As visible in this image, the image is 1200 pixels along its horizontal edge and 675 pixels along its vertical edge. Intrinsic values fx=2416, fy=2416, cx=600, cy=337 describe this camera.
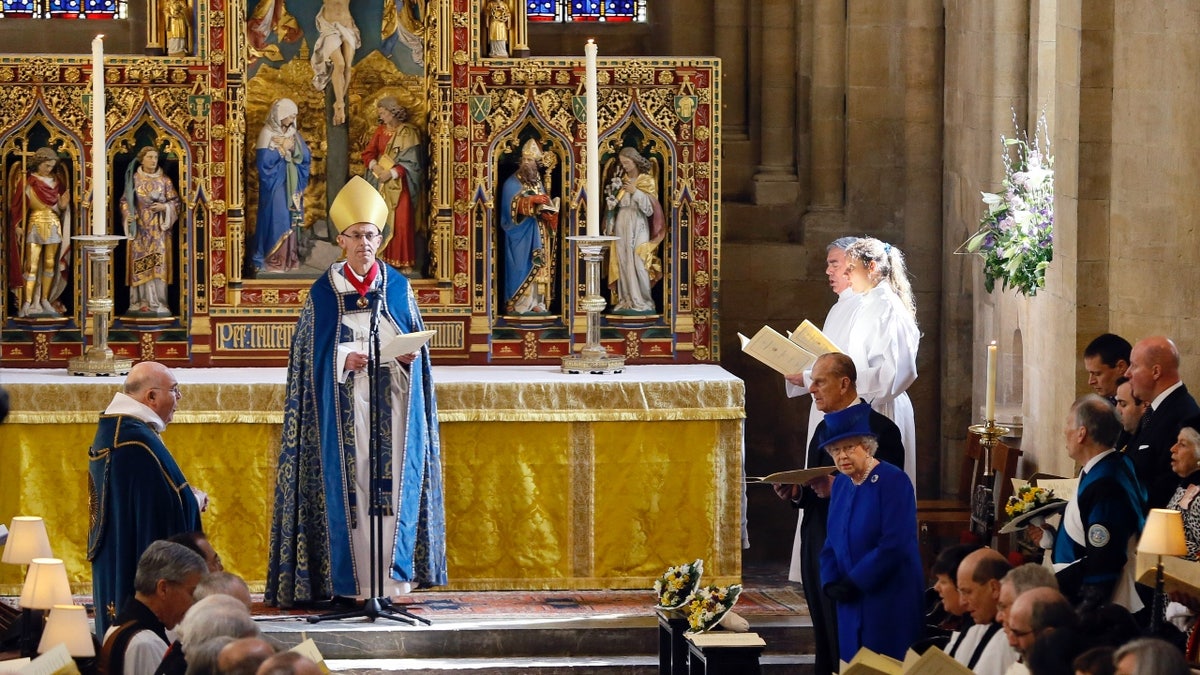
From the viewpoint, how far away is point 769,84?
14555mm

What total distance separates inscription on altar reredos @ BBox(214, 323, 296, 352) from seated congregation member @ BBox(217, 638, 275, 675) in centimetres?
590

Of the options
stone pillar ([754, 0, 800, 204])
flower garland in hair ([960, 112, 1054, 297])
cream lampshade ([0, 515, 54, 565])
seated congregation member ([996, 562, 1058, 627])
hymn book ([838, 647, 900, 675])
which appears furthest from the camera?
stone pillar ([754, 0, 800, 204])

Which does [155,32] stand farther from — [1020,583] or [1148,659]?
[1148,659]

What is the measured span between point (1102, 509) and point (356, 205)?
416cm

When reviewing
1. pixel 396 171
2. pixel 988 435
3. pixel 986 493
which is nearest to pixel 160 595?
pixel 986 493

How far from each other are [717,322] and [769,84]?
2.47 metres

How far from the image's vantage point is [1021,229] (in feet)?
38.2

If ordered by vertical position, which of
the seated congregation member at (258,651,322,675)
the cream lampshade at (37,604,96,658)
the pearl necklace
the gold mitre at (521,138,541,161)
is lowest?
the cream lampshade at (37,604,96,658)

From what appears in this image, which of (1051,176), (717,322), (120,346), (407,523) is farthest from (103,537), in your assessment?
(1051,176)

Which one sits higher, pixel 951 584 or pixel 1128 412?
pixel 1128 412

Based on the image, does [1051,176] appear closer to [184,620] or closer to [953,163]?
[953,163]

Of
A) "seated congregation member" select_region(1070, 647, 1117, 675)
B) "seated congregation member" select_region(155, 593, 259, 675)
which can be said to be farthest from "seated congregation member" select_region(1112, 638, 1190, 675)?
"seated congregation member" select_region(155, 593, 259, 675)

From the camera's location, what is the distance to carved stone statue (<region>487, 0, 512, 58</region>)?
41.0 ft

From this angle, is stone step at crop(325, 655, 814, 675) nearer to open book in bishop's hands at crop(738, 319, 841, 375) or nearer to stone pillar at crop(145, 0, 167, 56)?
open book in bishop's hands at crop(738, 319, 841, 375)
